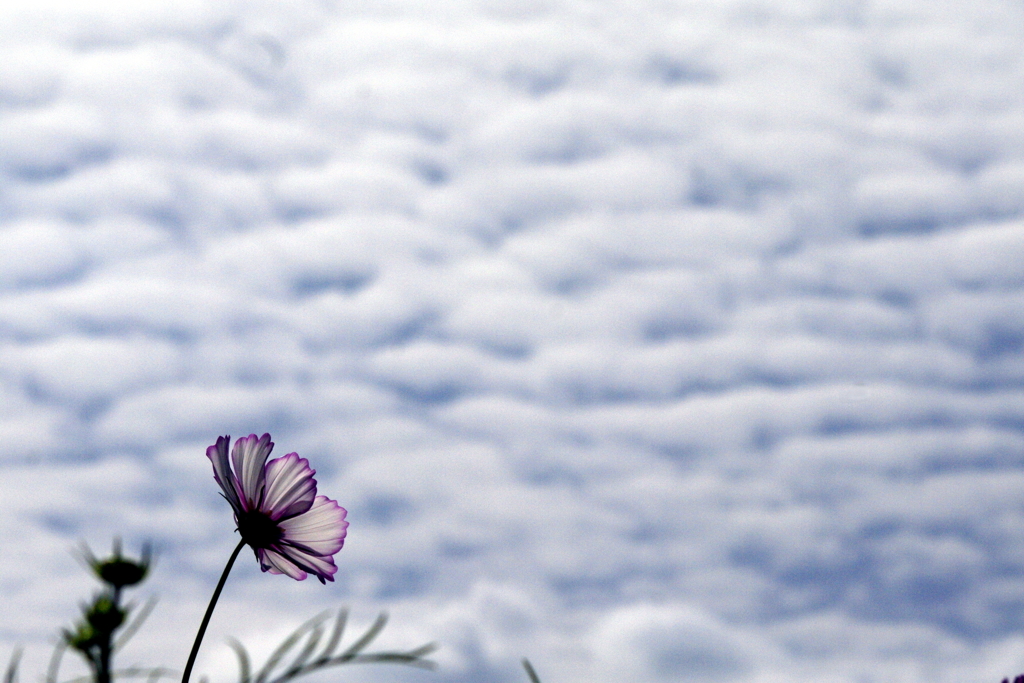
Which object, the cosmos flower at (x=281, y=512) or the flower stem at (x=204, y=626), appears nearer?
the flower stem at (x=204, y=626)

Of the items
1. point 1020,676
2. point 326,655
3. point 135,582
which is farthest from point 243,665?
point 1020,676

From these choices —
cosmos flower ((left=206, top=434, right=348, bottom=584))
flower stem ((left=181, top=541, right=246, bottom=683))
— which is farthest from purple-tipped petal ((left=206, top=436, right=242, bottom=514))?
flower stem ((left=181, top=541, right=246, bottom=683))

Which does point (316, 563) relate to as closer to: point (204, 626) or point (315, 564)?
point (315, 564)

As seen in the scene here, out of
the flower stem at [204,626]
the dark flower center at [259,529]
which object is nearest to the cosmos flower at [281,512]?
the dark flower center at [259,529]

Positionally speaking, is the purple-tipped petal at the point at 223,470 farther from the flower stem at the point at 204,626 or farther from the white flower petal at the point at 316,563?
the flower stem at the point at 204,626

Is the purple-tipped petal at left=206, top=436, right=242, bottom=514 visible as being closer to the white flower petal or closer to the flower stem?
the white flower petal

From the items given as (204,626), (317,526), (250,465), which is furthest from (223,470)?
(204,626)
